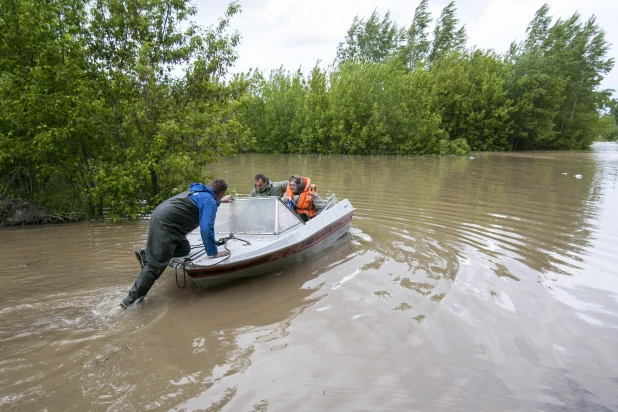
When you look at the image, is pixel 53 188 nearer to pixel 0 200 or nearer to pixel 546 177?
pixel 0 200

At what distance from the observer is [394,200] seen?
1195 cm

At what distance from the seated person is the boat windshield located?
184 cm

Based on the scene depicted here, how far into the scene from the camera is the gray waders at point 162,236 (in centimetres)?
468

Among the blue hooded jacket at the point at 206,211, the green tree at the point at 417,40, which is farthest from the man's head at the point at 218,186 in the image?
the green tree at the point at 417,40

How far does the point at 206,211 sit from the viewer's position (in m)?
4.93

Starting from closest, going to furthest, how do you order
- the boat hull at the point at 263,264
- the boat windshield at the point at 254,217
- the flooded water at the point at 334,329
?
the flooded water at the point at 334,329 < the boat hull at the point at 263,264 < the boat windshield at the point at 254,217

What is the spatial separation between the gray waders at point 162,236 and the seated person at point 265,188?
333 cm

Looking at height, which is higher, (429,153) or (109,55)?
(109,55)

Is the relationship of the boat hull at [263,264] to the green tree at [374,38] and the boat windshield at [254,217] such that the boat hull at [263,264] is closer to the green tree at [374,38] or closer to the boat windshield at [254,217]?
the boat windshield at [254,217]

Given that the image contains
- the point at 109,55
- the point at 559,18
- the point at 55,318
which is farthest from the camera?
the point at 559,18

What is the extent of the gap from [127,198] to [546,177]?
17333 mm

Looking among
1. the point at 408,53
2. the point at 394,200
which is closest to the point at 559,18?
the point at 408,53

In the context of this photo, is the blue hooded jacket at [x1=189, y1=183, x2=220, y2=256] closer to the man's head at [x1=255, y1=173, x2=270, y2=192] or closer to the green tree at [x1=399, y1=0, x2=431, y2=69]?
the man's head at [x1=255, y1=173, x2=270, y2=192]

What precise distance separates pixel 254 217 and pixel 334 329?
2.62 m
